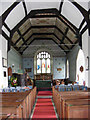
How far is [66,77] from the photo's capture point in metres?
18.5

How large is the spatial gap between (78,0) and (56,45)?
35.0ft

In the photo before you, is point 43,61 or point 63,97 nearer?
point 63,97

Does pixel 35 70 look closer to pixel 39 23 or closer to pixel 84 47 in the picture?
pixel 39 23

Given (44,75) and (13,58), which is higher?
(13,58)

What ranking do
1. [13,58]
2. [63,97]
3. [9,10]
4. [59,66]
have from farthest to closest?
[59,66] < [13,58] < [9,10] < [63,97]

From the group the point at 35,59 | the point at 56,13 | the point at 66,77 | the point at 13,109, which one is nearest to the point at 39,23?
the point at 56,13

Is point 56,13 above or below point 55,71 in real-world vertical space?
above

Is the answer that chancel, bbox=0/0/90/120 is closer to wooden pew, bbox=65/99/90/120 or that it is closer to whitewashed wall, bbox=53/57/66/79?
wooden pew, bbox=65/99/90/120

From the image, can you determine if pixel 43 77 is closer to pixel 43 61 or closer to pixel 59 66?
pixel 43 61

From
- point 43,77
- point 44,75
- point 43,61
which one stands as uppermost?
point 43,61

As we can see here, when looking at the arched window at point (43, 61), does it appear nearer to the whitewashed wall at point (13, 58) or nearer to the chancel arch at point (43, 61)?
the chancel arch at point (43, 61)

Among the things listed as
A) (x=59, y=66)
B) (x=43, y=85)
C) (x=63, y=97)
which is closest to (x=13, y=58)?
(x=43, y=85)

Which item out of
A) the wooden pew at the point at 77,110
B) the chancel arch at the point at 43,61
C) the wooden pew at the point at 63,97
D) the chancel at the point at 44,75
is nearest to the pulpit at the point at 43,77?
the chancel at the point at 44,75

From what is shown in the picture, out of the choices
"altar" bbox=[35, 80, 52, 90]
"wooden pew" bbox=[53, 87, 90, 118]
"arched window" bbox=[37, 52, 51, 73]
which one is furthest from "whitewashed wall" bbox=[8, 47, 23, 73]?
"wooden pew" bbox=[53, 87, 90, 118]
